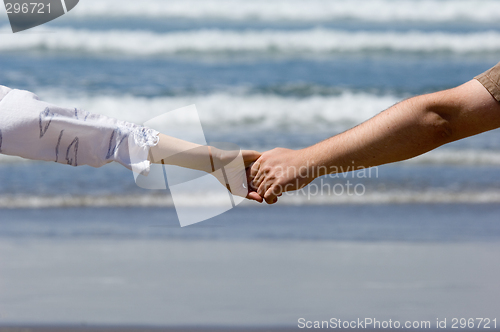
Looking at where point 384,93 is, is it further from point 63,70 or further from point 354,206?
point 63,70

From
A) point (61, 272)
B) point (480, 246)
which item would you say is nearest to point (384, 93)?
point (480, 246)

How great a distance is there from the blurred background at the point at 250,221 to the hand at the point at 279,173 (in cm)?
68

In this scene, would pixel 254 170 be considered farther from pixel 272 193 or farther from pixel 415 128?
pixel 415 128

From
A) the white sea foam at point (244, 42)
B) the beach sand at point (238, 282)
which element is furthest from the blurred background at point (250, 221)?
the white sea foam at point (244, 42)

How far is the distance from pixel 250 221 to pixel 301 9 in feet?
35.6

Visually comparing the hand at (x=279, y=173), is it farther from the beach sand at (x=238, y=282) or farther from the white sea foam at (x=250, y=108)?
the white sea foam at (x=250, y=108)

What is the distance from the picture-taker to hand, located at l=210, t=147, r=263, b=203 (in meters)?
2.82

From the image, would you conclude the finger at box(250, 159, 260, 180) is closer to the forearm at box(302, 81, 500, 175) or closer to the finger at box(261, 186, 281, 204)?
the finger at box(261, 186, 281, 204)

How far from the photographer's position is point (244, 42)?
11992 mm

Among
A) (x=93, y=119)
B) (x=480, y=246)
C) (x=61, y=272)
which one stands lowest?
(x=480, y=246)

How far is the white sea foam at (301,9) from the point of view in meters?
14.0

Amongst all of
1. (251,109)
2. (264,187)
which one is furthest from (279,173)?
(251,109)

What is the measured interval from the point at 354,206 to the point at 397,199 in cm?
45

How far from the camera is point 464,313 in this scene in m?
2.97
